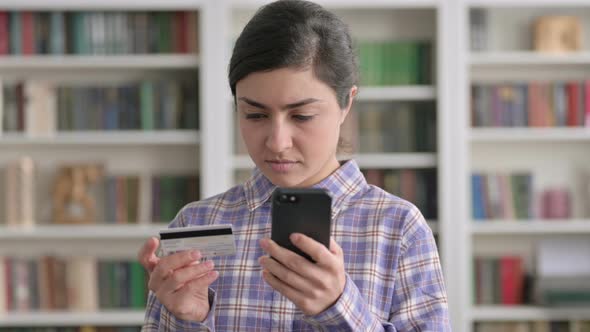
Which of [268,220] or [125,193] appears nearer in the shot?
[268,220]

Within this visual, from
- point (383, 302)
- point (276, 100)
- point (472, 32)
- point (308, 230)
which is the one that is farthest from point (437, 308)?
point (472, 32)

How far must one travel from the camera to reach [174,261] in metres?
1.10

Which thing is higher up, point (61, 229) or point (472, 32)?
point (472, 32)

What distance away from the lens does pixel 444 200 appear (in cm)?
352

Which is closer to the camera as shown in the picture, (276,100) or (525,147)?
(276,100)

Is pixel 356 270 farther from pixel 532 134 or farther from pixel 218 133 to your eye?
pixel 532 134

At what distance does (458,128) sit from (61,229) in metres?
1.71

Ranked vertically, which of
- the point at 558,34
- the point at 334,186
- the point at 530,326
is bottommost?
the point at 530,326

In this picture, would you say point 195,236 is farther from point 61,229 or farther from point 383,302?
point 61,229

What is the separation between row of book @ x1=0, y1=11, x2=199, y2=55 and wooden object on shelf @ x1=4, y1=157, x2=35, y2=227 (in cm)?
49

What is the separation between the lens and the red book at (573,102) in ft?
11.8

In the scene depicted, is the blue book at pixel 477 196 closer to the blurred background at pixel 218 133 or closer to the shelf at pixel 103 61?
the blurred background at pixel 218 133

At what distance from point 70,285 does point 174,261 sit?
105 inches

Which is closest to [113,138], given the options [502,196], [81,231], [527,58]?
[81,231]
